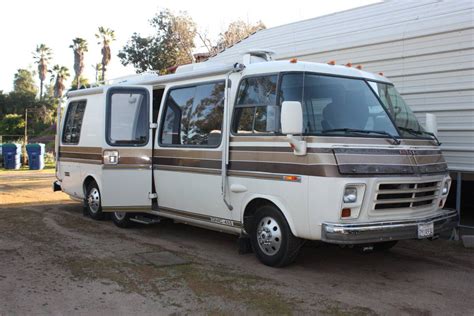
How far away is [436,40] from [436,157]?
295 cm


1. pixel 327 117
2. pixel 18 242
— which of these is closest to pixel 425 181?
pixel 327 117

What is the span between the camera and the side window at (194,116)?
718 cm

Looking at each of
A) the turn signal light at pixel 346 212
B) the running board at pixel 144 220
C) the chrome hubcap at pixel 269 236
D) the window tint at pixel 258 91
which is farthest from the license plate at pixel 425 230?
the running board at pixel 144 220

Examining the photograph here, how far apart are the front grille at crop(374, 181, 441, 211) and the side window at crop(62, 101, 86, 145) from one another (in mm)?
6369

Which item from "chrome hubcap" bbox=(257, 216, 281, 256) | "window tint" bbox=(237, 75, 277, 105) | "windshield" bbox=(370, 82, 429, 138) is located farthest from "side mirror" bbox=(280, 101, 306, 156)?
"windshield" bbox=(370, 82, 429, 138)

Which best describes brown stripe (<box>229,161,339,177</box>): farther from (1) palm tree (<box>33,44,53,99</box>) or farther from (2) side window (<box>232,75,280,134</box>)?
(1) palm tree (<box>33,44,53,99</box>)

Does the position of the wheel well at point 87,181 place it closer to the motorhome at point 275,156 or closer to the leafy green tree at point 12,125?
the motorhome at point 275,156

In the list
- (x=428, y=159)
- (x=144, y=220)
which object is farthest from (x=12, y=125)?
(x=428, y=159)

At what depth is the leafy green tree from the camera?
1683 inches

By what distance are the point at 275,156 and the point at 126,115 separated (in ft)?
11.0

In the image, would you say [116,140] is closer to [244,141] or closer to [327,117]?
[244,141]

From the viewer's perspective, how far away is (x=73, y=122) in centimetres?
1038

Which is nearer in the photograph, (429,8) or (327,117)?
(327,117)

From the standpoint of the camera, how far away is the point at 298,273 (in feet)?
20.4
